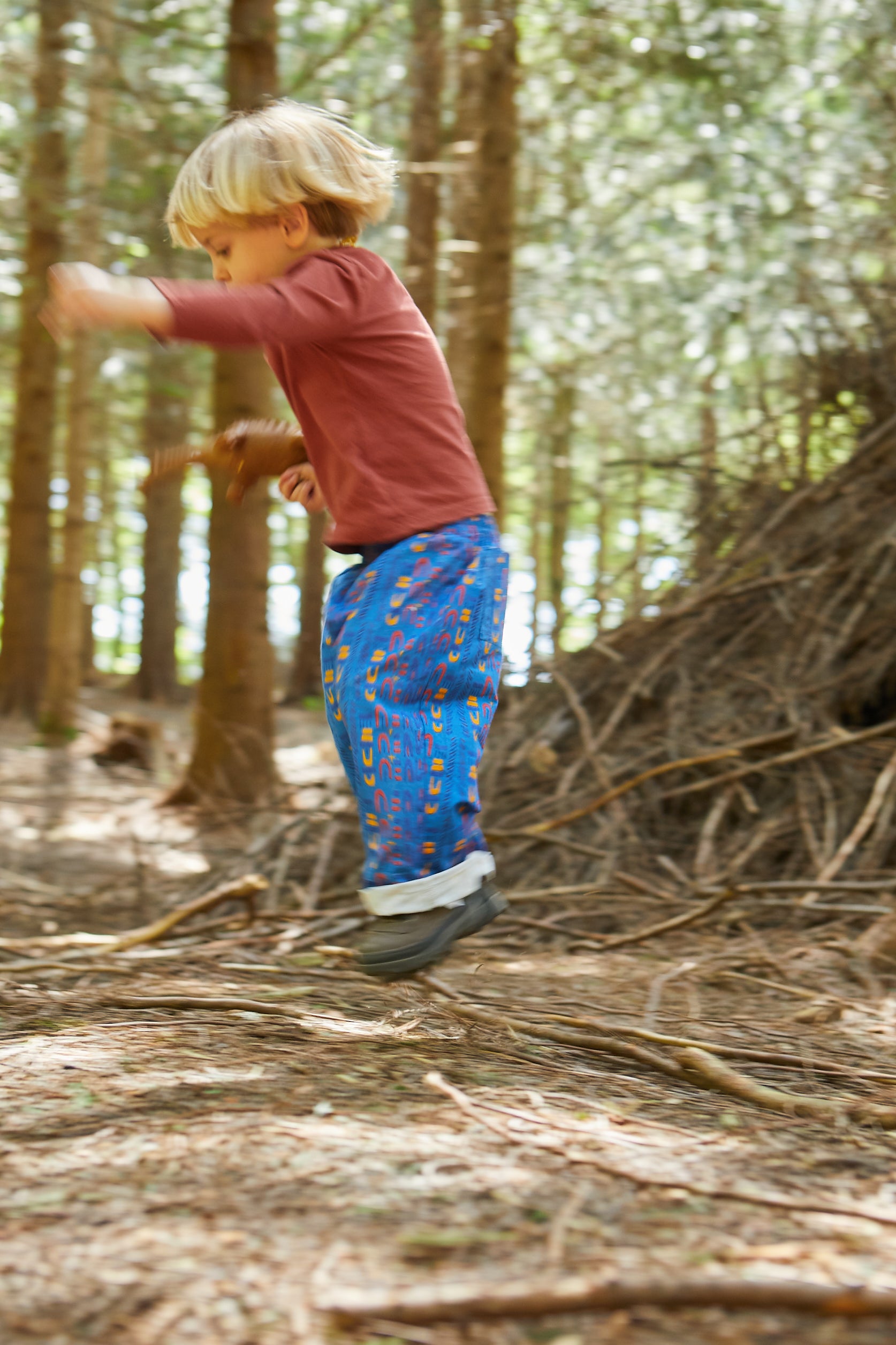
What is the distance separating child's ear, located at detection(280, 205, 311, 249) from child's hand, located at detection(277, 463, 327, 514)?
0.45 metres

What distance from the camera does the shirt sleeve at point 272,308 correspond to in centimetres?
190

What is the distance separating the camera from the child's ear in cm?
219

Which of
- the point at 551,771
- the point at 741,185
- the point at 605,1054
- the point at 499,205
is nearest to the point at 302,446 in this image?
the point at 605,1054

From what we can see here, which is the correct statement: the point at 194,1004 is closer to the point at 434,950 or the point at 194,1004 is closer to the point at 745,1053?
the point at 434,950

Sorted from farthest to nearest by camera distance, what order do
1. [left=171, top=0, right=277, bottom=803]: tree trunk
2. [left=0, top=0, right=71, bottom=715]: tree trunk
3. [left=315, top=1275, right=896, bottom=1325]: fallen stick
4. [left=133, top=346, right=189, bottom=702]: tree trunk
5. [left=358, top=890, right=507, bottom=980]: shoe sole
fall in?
[left=133, top=346, right=189, bottom=702]: tree trunk < [left=0, top=0, right=71, bottom=715]: tree trunk < [left=171, top=0, right=277, bottom=803]: tree trunk < [left=358, top=890, right=507, bottom=980]: shoe sole < [left=315, top=1275, right=896, bottom=1325]: fallen stick

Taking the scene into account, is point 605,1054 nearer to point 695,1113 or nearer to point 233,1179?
point 695,1113

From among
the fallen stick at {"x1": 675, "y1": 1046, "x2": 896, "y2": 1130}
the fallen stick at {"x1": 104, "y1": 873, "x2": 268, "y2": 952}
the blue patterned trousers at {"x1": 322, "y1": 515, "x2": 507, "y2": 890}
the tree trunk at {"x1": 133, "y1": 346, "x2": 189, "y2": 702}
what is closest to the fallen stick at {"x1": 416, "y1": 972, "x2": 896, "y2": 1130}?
the fallen stick at {"x1": 675, "y1": 1046, "x2": 896, "y2": 1130}

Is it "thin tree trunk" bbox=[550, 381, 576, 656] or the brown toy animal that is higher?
"thin tree trunk" bbox=[550, 381, 576, 656]

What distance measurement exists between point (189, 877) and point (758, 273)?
349 inches

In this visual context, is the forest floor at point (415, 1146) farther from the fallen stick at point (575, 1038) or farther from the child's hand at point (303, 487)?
the child's hand at point (303, 487)

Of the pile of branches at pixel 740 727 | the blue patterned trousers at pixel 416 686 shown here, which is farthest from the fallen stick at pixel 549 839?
the blue patterned trousers at pixel 416 686

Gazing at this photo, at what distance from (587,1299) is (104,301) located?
61.1 inches

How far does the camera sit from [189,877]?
177 inches

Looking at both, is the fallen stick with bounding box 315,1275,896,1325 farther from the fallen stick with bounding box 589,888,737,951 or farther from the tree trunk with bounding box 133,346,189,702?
the tree trunk with bounding box 133,346,189,702
